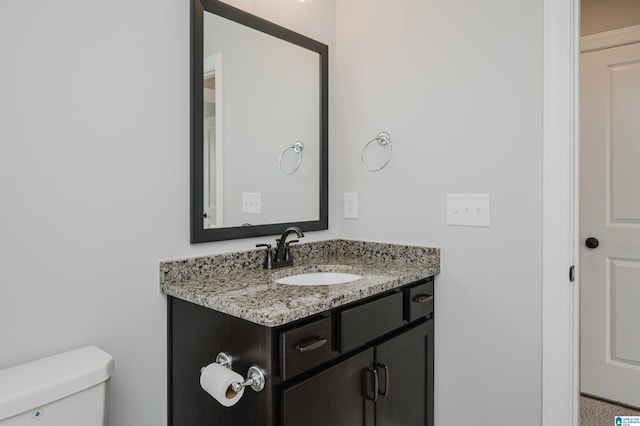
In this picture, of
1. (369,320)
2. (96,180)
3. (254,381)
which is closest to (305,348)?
(254,381)

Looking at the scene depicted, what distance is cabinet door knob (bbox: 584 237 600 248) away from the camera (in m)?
2.34

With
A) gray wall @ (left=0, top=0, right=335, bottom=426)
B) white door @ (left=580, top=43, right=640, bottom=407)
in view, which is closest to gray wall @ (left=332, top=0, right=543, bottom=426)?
gray wall @ (left=0, top=0, right=335, bottom=426)

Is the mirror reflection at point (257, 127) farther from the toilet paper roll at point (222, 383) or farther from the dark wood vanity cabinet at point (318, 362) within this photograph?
the toilet paper roll at point (222, 383)

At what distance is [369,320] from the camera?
1.31m

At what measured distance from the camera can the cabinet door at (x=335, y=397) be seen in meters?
1.05

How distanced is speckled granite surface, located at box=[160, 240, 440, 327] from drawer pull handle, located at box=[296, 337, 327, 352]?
0.08 m

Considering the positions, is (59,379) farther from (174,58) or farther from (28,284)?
(174,58)

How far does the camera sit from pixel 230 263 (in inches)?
61.0

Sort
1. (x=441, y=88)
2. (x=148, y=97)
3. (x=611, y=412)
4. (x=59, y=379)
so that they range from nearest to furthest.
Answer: (x=59, y=379), (x=148, y=97), (x=441, y=88), (x=611, y=412)

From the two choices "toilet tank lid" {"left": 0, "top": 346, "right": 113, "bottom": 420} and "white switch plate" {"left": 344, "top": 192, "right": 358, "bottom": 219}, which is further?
"white switch plate" {"left": 344, "top": 192, "right": 358, "bottom": 219}

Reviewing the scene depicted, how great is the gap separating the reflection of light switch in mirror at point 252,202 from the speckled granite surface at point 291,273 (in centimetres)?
18

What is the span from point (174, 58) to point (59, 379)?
1.06 metres

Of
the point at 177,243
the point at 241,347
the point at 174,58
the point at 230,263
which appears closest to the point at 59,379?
the point at 241,347

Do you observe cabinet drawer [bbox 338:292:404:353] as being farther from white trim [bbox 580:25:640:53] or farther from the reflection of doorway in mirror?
white trim [bbox 580:25:640:53]
